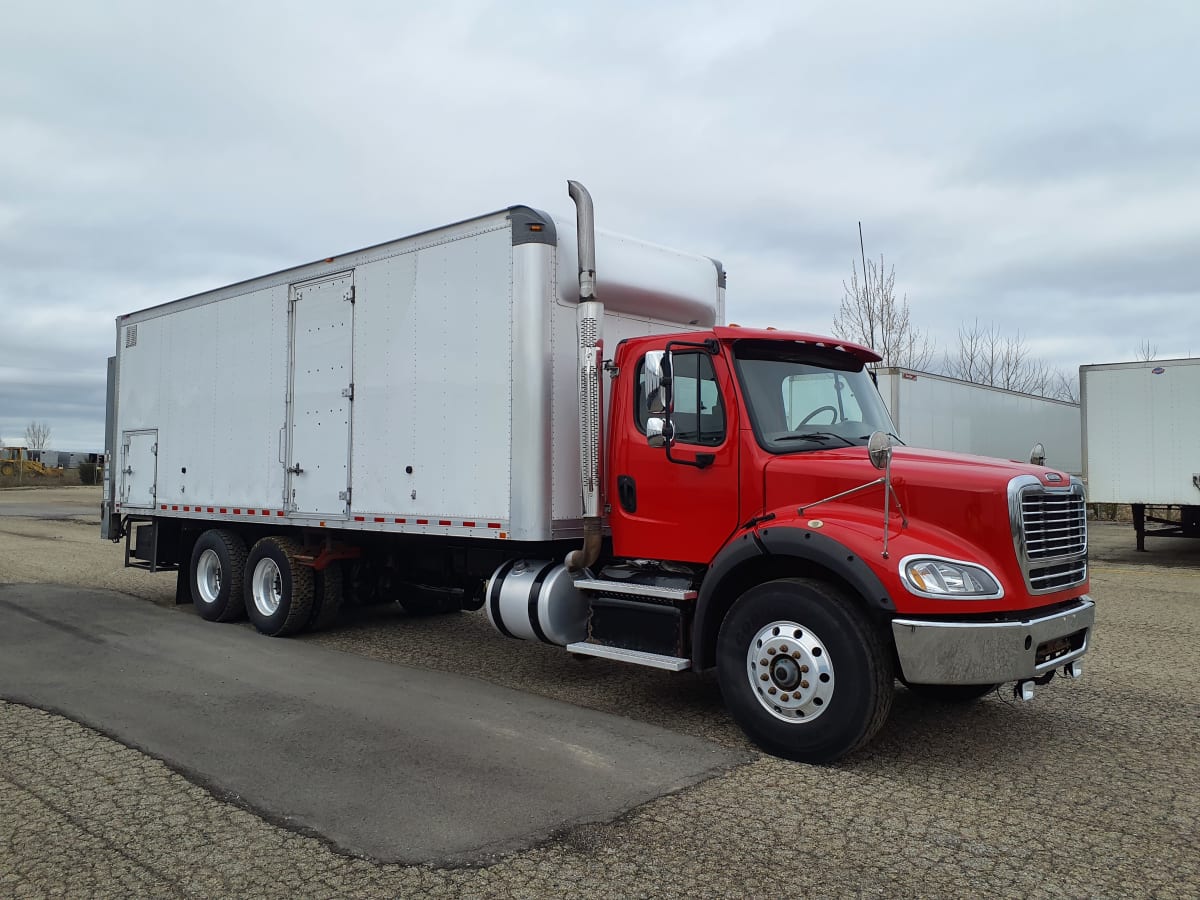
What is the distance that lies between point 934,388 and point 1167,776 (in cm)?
1300

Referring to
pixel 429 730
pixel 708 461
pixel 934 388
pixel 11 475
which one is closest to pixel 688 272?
pixel 708 461

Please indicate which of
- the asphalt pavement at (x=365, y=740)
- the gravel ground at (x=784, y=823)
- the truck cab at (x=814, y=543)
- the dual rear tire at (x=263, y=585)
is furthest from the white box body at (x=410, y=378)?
the gravel ground at (x=784, y=823)

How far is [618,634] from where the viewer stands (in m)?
6.46

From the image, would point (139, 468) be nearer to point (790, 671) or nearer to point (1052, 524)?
point (790, 671)

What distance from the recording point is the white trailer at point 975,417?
53.5 feet

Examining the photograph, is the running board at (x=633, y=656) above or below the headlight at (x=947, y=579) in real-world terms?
below

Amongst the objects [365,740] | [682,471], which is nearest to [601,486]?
[682,471]

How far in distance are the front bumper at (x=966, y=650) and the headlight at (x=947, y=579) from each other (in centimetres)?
16

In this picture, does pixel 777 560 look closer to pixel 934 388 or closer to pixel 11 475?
pixel 934 388

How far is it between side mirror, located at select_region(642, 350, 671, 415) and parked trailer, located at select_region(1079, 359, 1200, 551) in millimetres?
12761

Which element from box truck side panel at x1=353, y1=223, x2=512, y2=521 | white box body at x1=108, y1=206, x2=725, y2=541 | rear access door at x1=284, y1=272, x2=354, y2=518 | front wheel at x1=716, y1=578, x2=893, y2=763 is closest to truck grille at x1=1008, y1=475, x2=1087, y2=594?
front wheel at x1=716, y1=578, x2=893, y2=763

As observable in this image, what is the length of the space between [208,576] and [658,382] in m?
6.62

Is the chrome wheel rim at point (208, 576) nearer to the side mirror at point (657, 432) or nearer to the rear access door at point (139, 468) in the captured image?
the rear access door at point (139, 468)

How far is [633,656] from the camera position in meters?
6.21
